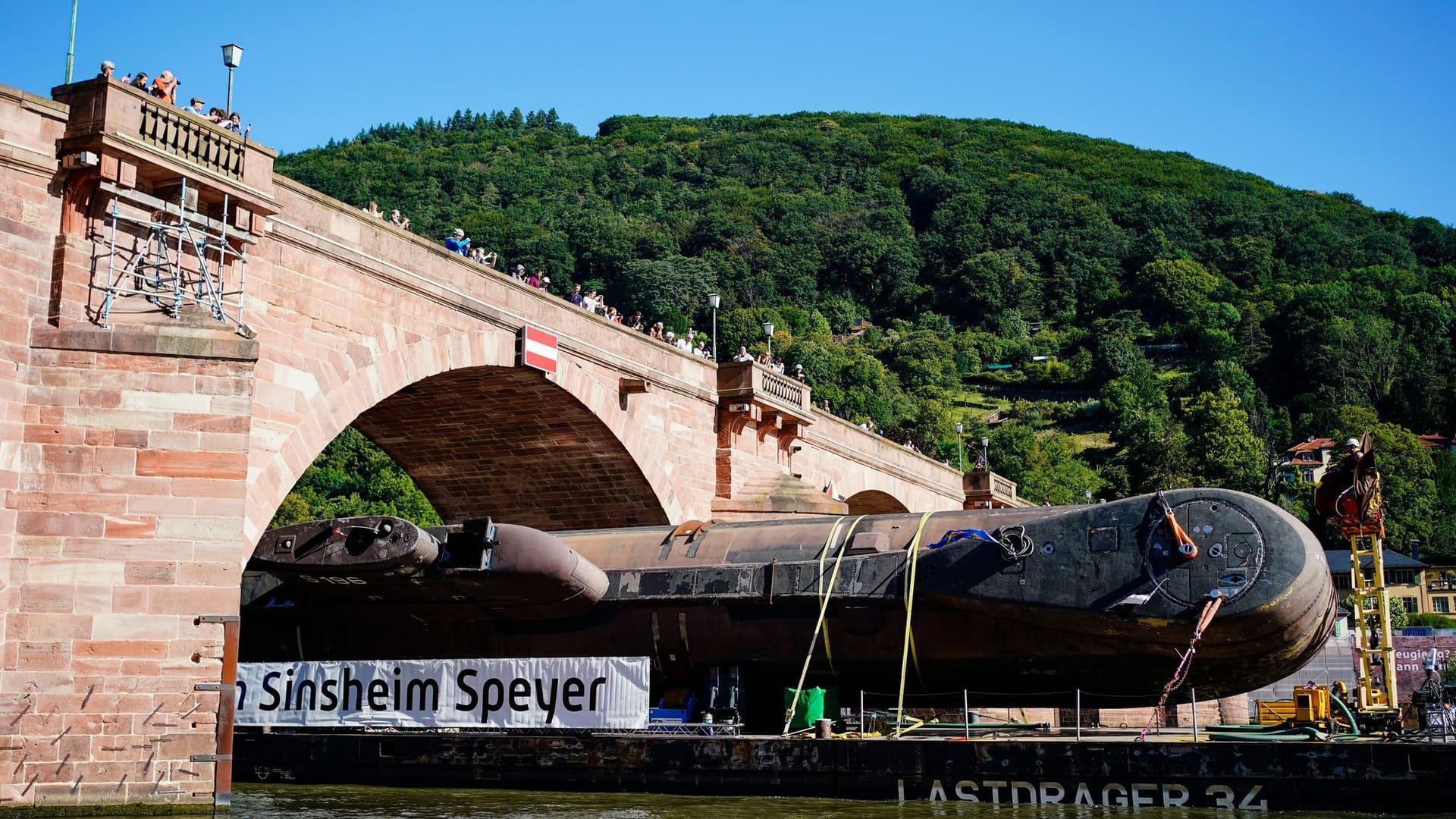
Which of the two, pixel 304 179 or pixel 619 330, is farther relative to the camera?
pixel 304 179

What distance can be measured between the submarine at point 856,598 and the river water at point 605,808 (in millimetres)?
2698

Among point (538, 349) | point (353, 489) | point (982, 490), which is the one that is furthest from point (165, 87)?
point (353, 489)

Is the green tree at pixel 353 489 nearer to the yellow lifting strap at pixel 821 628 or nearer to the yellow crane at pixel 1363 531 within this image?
the yellow lifting strap at pixel 821 628

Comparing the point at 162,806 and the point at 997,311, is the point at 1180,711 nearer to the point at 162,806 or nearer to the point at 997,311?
the point at 162,806

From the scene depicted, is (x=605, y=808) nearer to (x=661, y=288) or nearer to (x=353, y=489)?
(x=353, y=489)

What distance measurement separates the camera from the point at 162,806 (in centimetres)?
1750

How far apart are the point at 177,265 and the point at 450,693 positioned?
7198mm

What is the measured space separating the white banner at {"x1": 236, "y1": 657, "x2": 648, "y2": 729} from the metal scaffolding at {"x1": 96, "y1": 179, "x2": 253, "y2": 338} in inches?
212

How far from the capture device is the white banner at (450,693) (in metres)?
20.6

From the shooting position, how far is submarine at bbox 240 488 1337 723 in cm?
1931

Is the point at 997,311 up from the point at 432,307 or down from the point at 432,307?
up

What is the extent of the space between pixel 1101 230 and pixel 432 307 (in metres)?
146

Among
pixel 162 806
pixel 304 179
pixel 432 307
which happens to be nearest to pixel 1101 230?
pixel 304 179

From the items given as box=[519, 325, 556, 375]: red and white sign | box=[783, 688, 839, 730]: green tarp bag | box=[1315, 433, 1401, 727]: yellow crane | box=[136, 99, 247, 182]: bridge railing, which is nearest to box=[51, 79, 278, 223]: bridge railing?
box=[136, 99, 247, 182]: bridge railing
